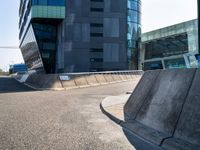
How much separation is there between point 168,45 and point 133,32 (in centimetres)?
1169

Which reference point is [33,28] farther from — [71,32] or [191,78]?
[191,78]

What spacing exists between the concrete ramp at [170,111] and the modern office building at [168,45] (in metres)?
43.6

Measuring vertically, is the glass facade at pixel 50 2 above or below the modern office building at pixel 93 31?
above

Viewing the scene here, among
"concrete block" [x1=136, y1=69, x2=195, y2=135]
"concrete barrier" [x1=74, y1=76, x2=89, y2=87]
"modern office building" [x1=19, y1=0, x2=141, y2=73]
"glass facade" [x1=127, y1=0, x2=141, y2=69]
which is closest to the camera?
"concrete block" [x1=136, y1=69, x2=195, y2=135]

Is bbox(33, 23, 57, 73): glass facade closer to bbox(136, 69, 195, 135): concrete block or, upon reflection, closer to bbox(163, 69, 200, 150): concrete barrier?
bbox(136, 69, 195, 135): concrete block

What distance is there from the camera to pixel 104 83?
91.5 ft

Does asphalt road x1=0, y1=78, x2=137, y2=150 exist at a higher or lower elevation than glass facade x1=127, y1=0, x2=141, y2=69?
lower

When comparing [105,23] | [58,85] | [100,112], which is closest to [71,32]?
[105,23]

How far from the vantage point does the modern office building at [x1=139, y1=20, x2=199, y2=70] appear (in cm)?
5426

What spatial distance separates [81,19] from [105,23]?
178 inches

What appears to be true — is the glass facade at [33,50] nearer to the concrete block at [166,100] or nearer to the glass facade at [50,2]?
the glass facade at [50,2]

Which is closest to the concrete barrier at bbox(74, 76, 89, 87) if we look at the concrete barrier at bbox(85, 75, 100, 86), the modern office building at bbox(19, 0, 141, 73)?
the concrete barrier at bbox(85, 75, 100, 86)

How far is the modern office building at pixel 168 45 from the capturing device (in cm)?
5426

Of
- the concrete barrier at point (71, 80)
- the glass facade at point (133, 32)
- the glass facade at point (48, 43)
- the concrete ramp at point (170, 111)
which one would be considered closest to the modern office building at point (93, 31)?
the glass facade at point (133, 32)
